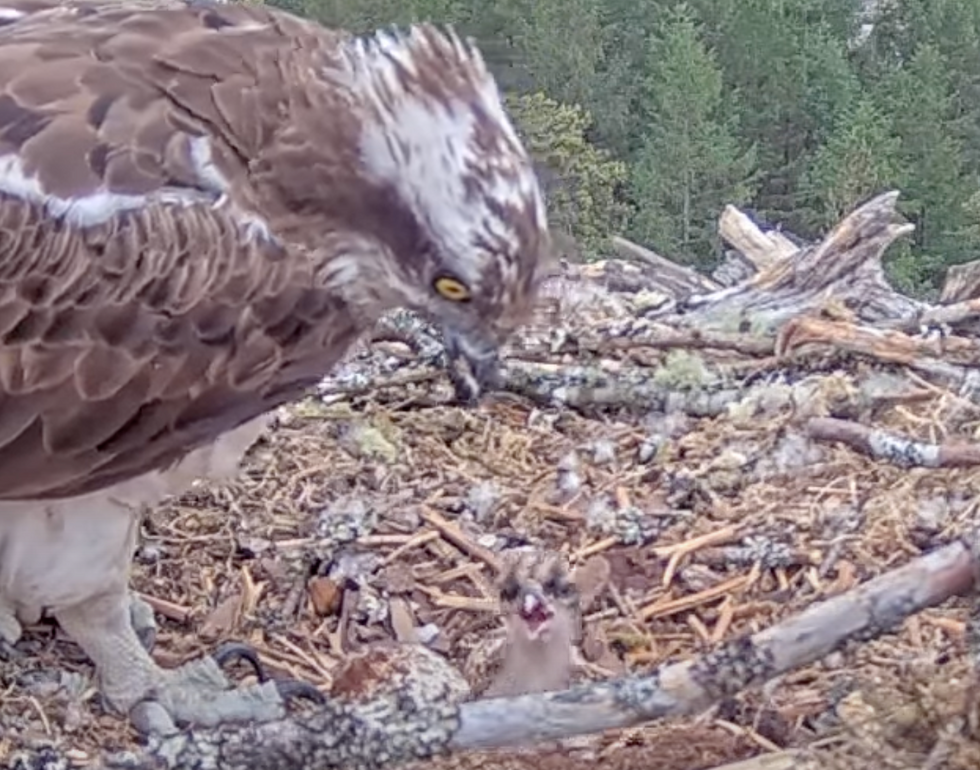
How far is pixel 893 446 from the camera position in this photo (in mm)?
4691

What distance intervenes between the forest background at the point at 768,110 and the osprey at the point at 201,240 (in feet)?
96.0

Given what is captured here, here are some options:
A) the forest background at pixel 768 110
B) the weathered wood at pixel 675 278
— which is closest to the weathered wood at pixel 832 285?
the weathered wood at pixel 675 278

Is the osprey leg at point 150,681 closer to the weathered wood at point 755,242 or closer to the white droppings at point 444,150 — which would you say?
the white droppings at point 444,150

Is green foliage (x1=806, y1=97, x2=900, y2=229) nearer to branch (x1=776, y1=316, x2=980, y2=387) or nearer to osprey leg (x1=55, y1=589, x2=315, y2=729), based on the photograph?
branch (x1=776, y1=316, x2=980, y2=387)

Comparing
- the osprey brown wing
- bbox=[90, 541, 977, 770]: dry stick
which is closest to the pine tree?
the osprey brown wing

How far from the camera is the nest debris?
13.5 ft

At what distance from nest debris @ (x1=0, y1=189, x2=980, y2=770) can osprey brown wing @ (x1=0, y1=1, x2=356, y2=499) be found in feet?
2.10

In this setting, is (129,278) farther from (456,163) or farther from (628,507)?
(628,507)

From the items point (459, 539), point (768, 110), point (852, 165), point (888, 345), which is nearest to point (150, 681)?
point (459, 539)

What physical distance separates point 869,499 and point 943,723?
1168mm

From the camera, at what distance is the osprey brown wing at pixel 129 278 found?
3.85 meters

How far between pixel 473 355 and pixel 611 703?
37.0 inches

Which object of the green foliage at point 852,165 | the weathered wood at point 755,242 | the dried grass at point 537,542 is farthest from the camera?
the green foliage at point 852,165

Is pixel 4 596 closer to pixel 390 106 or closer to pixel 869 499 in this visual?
pixel 390 106
